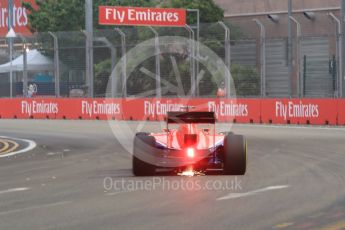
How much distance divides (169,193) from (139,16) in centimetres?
3447

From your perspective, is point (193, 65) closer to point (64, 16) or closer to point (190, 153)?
point (190, 153)

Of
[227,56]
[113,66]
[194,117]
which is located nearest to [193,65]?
[227,56]

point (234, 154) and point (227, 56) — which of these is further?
point (227, 56)

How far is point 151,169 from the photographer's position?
1426 centimetres

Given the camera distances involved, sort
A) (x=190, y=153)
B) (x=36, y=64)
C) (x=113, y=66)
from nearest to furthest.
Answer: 1. (x=190, y=153)
2. (x=113, y=66)
3. (x=36, y=64)

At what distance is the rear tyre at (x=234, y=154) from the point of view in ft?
44.5

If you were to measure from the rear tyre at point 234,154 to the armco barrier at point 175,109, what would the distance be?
544 inches

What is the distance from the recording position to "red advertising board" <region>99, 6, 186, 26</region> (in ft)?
149

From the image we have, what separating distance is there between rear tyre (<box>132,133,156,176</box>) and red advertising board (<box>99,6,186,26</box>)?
31.5m

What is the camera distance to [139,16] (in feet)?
151

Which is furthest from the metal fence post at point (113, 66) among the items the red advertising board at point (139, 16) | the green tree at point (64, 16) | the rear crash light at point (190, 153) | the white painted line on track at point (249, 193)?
the white painted line on track at point (249, 193)

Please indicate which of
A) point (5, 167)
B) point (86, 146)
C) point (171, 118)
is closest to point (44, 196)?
point (171, 118)

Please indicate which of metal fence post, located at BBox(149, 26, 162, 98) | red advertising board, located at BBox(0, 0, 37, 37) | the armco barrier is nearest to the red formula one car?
the armco barrier

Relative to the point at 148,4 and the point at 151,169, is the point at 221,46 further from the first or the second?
the point at 148,4
